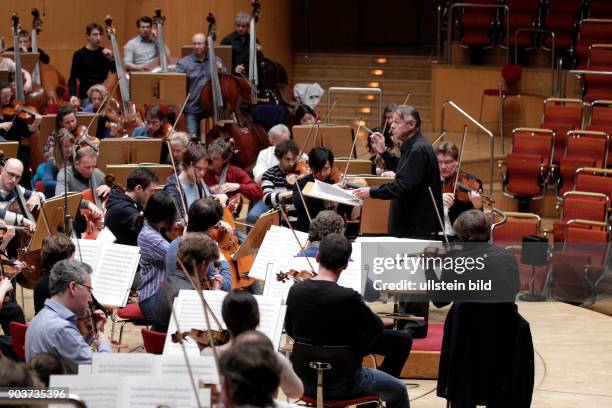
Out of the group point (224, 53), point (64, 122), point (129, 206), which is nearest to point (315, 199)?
point (129, 206)

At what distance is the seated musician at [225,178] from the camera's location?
24.9ft

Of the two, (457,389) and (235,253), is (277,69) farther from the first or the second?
(457,389)

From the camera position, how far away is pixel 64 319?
14.4 ft

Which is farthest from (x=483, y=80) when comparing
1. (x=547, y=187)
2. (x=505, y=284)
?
(x=505, y=284)

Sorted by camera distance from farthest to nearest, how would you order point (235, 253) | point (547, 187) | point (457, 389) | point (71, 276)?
point (547, 187), point (235, 253), point (457, 389), point (71, 276)

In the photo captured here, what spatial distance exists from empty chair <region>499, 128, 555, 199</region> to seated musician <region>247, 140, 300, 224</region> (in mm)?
3131

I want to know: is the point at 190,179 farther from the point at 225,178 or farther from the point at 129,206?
the point at 225,178

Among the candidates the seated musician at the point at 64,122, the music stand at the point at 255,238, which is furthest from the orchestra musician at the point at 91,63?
the music stand at the point at 255,238

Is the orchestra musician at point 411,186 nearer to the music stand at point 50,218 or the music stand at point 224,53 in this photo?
the music stand at point 50,218

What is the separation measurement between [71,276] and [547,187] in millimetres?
6742

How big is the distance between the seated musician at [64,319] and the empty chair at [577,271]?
13.4ft

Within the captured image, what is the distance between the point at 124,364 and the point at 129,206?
8.92 ft

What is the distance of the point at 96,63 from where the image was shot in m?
10.9

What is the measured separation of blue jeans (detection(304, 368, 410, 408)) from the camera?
4734 millimetres
